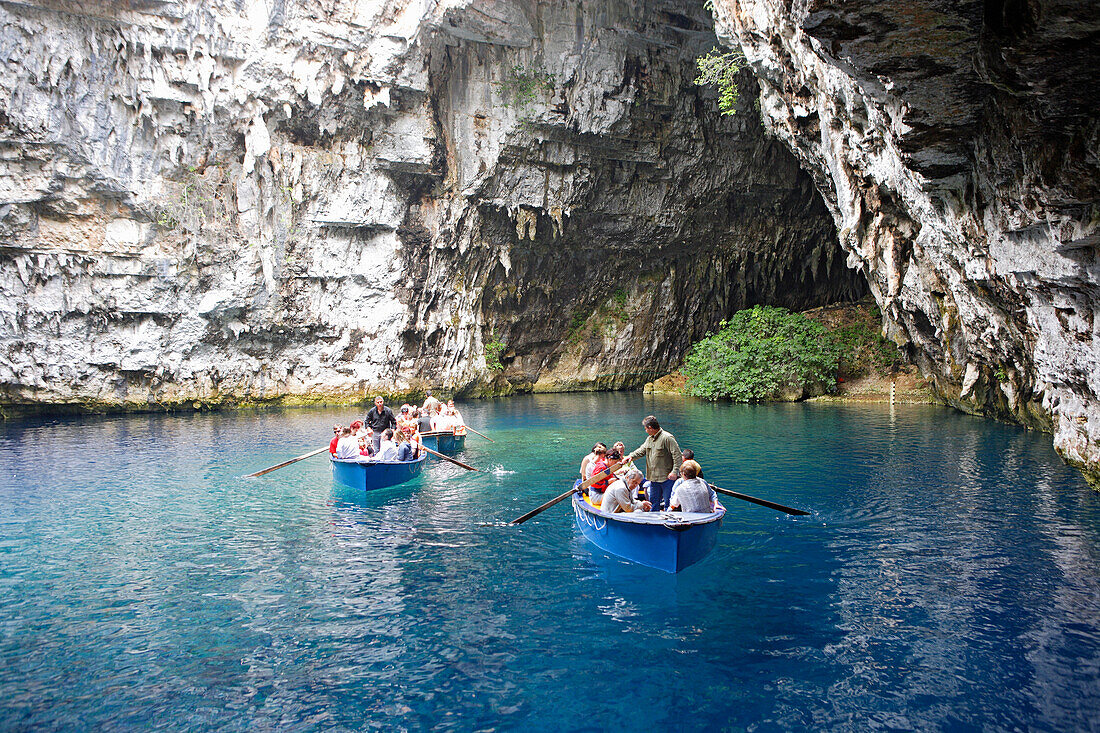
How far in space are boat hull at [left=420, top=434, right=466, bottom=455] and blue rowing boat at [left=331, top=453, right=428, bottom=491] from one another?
350cm

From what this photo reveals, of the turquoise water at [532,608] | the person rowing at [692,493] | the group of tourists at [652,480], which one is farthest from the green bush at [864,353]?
the person rowing at [692,493]

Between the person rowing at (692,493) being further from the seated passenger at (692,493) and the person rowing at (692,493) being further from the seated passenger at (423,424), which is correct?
the seated passenger at (423,424)

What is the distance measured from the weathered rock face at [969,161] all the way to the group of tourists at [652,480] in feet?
18.2

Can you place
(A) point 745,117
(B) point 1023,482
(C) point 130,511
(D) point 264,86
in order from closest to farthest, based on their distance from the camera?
(C) point 130,511
(B) point 1023,482
(D) point 264,86
(A) point 745,117

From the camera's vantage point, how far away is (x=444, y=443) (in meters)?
20.0

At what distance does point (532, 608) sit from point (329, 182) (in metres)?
28.7

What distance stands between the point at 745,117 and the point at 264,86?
2189 centimetres

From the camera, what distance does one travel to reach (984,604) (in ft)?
27.7

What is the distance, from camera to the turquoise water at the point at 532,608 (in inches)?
252

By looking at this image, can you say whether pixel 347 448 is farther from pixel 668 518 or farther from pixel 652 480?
pixel 668 518

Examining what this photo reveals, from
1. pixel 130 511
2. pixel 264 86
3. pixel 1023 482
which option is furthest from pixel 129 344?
pixel 1023 482

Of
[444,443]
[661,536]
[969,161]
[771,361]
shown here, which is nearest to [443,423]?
[444,443]

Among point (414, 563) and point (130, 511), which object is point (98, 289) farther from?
point (414, 563)

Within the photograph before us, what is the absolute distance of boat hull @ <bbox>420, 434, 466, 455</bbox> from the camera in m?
19.6
